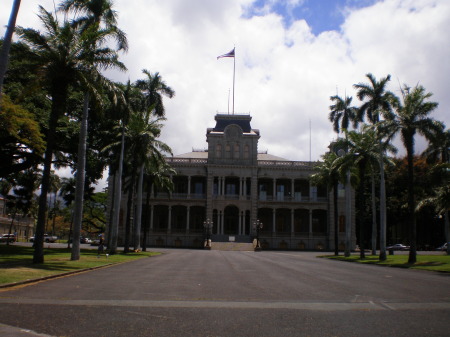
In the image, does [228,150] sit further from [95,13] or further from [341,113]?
[95,13]

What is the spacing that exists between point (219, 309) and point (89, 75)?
15.4 meters

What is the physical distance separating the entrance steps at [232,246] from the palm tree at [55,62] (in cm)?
3894

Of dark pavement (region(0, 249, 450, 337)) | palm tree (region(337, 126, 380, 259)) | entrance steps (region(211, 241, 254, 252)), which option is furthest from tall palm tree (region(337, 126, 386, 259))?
dark pavement (region(0, 249, 450, 337))

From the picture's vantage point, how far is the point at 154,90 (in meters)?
43.9

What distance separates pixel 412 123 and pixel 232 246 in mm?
34113

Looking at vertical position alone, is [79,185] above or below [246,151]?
below

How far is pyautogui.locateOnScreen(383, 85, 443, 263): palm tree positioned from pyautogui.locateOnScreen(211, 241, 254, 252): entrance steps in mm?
30183

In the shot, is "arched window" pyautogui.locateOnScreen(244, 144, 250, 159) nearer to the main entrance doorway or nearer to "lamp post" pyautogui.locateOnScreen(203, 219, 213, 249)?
the main entrance doorway

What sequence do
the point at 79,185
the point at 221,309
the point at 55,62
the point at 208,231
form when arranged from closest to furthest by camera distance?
1. the point at 221,309
2. the point at 55,62
3. the point at 79,185
4. the point at 208,231

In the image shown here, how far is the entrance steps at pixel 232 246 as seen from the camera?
189ft

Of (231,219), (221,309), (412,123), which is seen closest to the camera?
(221,309)

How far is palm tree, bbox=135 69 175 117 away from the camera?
43.5 metres

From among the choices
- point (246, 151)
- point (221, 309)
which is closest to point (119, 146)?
point (221, 309)

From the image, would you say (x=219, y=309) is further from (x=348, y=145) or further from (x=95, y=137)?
(x=348, y=145)
